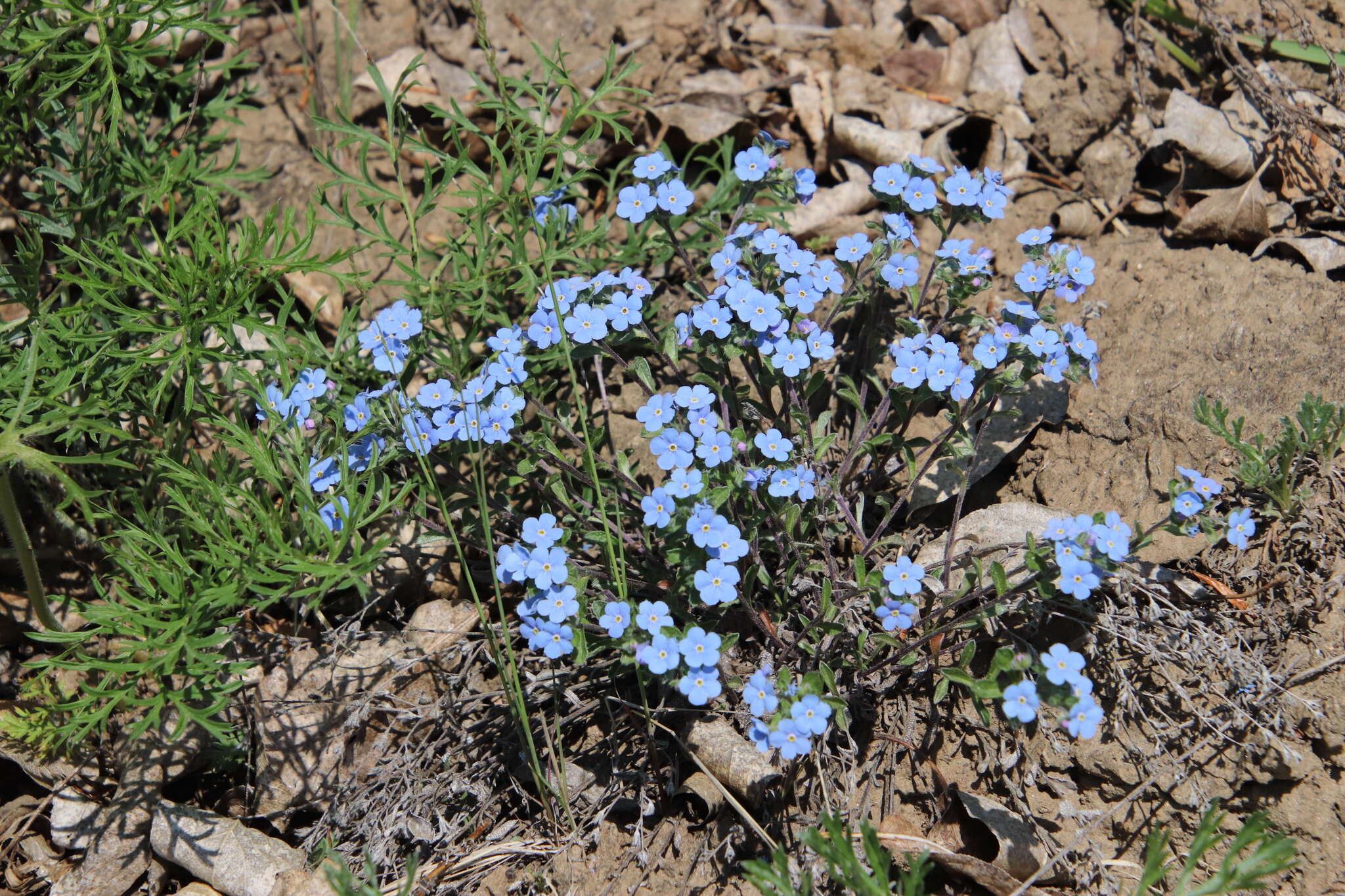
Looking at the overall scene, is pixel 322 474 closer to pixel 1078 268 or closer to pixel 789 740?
pixel 789 740

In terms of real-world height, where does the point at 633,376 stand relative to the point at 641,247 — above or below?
below

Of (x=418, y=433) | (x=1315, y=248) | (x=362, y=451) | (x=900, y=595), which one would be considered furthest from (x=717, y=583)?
(x=1315, y=248)

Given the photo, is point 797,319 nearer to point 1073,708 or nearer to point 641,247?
point 641,247

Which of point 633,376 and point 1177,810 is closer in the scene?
point 1177,810

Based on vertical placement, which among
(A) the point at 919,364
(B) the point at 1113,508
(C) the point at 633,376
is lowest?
(B) the point at 1113,508

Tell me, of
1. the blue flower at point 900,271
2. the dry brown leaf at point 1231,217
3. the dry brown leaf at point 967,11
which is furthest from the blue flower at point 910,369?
the dry brown leaf at point 967,11

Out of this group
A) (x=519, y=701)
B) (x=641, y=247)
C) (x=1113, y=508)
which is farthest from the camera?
(x=641, y=247)

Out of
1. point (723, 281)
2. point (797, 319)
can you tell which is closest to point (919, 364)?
point (797, 319)
